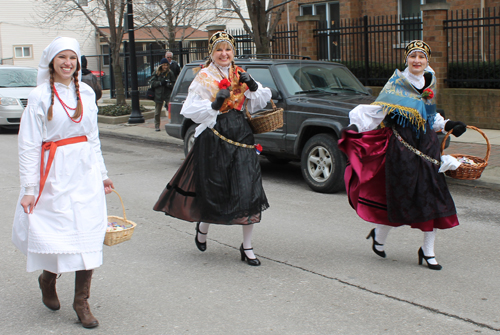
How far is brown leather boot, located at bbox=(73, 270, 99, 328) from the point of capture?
3.74m

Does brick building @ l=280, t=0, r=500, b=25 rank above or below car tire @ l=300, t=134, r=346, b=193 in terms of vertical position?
above

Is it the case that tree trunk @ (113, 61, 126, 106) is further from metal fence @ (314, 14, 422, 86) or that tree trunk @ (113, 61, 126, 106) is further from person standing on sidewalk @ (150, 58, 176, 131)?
metal fence @ (314, 14, 422, 86)

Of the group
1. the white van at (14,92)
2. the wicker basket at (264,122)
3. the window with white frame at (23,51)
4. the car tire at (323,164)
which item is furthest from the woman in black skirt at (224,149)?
the window with white frame at (23,51)

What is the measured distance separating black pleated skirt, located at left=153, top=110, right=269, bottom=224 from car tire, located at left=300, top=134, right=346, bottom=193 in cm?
296

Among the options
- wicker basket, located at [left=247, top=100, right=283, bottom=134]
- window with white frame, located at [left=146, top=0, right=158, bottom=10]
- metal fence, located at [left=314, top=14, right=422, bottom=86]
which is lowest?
wicker basket, located at [left=247, top=100, right=283, bottom=134]

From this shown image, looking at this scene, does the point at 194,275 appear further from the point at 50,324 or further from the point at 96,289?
the point at 50,324

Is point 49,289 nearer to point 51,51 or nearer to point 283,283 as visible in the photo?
point 51,51

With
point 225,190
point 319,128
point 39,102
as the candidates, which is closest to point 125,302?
point 225,190

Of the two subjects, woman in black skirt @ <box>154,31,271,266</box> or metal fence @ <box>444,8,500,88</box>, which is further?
metal fence @ <box>444,8,500,88</box>

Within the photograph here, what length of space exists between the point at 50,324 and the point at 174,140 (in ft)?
32.3

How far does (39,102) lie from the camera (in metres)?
3.59

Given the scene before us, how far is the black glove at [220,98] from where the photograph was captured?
466 centimetres

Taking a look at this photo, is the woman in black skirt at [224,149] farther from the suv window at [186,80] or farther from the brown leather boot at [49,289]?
the suv window at [186,80]

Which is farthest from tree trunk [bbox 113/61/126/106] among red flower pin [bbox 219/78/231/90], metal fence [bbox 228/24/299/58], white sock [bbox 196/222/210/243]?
red flower pin [bbox 219/78/231/90]
